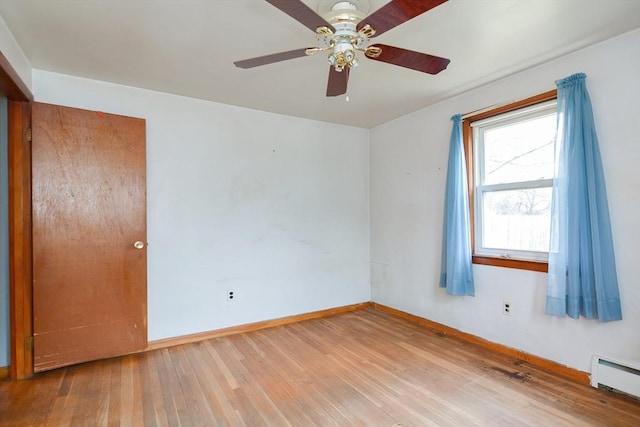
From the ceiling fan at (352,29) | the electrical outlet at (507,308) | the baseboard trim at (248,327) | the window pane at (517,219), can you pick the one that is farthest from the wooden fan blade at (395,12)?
the baseboard trim at (248,327)

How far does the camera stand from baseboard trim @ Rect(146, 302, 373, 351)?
2.95m

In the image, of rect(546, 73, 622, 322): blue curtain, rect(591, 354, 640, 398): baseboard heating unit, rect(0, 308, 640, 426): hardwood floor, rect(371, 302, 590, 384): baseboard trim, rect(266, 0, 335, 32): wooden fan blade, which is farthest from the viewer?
rect(371, 302, 590, 384): baseboard trim

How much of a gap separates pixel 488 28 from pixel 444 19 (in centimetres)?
33

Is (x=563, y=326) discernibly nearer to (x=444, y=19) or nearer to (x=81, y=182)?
(x=444, y=19)

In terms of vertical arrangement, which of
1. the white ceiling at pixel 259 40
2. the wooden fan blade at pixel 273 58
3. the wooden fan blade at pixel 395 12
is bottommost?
the wooden fan blade at pixel 273 58

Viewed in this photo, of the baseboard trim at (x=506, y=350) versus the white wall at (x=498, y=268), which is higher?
the white wall at (x=498, y=268)

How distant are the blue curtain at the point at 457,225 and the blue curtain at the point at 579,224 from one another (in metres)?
0.71

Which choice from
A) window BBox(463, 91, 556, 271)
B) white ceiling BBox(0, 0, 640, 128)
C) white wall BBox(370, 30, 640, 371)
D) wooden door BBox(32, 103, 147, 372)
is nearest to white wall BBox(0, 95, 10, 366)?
wooden door BBox(32, 103, 147, 372)

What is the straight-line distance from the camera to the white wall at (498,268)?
209 cm

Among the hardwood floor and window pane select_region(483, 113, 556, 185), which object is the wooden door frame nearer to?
the hardwood floor

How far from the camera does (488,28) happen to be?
2.01 metres

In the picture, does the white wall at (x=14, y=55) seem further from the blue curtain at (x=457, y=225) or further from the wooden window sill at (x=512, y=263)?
the wooden window sill at (x=512, y=263)

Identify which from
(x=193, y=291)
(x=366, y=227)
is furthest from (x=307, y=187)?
(x=193, y=291)

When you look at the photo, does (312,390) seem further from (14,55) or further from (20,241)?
(14,55)
